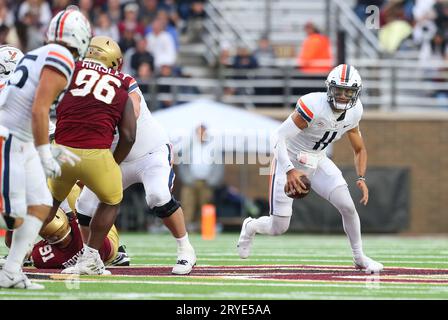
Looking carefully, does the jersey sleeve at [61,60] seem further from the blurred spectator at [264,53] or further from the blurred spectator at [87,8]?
the blurred spectator at [264,53]

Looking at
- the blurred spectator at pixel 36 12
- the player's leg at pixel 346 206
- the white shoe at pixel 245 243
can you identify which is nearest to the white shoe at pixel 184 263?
Answer: the player's leg at pixel 346 206

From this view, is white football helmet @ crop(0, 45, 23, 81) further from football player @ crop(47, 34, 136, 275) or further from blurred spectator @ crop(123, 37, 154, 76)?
blurred spectator @ crop(123, 37, 154, 76)

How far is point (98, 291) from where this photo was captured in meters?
6.73

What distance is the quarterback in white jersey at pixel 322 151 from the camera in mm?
8711

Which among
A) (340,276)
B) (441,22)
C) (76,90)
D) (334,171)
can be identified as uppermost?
(441,22)

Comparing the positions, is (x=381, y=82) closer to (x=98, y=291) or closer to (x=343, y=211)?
(x=343, y=211)

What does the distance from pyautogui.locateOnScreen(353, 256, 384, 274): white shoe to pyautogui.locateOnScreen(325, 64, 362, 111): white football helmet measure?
1.17 meters

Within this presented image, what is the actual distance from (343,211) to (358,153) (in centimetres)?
60

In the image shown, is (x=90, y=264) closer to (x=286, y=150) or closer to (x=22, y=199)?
(x=22, y=199)

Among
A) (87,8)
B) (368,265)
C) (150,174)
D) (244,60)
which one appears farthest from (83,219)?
(244,60)

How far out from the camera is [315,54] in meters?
17.9

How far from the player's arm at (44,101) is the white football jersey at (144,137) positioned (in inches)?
64.0
